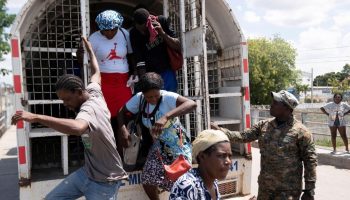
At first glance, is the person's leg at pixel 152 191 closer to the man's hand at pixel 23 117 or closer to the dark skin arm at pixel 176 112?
the dark skin arm at pixel 176 112

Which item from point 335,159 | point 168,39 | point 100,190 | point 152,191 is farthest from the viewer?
point 335,159

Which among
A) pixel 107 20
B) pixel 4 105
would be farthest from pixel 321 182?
pixel 4 105

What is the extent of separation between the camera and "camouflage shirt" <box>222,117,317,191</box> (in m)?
2.98

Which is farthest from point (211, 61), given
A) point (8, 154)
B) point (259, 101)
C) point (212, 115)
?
point (259, 101)

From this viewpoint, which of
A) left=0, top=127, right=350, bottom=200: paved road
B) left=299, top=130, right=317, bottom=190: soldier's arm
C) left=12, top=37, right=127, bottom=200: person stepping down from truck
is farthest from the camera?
left=0, top=127, right=350, bottom=200: paved road

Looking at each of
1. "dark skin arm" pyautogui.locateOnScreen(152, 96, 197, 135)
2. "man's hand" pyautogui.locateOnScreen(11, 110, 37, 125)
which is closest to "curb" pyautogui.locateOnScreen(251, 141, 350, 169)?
"dark skin arm" pyautogui.locateOnScreen(152, 96, 197, 135)

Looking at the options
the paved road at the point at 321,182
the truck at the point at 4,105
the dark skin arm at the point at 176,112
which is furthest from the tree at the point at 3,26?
the dark skin arm at the point at 176,112

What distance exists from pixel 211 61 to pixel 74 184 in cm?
263

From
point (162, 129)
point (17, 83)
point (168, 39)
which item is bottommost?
point (162, 129)

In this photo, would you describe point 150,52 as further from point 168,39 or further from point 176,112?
point 176,112

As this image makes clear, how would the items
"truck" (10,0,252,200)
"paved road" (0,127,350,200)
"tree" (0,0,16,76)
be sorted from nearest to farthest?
"truck" (10,0,252,200), "paved road" (0,127,350,200), "tree" (0,0,16,76)

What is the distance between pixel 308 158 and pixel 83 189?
5.53 ft

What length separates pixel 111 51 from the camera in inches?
151

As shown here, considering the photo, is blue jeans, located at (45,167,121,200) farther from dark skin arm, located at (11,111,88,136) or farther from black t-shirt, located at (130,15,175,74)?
black t-shirt, located at (130,15,175,74)
